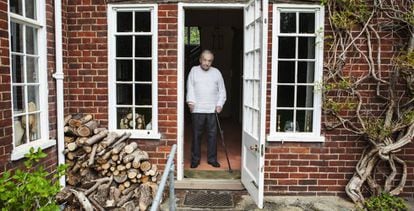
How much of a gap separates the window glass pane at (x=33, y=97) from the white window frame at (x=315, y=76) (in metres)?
2.75

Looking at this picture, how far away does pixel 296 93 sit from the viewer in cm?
451

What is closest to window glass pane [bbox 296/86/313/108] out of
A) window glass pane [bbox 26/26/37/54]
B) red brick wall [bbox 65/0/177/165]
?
red brick wall [bbox 65/0/177/165]

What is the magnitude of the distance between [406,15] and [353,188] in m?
2.12

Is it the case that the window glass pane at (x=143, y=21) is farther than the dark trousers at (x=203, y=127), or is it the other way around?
the dark trousers at (x=203, y=127)

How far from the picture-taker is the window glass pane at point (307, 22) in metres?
4.41

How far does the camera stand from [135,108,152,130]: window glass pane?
467 cm

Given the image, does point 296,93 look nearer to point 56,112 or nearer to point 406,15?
point 406,15

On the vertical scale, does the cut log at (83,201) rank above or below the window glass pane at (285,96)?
below

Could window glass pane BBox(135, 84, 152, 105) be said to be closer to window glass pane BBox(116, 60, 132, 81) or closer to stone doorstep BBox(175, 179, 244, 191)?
window glass pane BBox(116, 60, 132, 81)

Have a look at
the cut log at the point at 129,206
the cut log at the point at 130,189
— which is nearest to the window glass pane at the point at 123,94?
the cut log at the point at 130,189

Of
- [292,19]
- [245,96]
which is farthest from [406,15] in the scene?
[245,96]

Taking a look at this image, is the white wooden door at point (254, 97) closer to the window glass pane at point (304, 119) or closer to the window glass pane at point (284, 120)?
the window glass pane at point (284, 120)

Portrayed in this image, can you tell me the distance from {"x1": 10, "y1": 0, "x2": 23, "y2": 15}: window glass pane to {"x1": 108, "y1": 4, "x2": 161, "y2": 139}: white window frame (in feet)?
3.65

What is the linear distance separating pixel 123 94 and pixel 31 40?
1.28 metres
